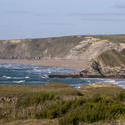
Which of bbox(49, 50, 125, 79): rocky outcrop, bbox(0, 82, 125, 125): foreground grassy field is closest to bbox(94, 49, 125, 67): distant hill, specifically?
bbox(49, 50, 125, 79): rocky outcrop

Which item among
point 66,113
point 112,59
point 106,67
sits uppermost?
point 66,113

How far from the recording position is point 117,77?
10500 centimetres

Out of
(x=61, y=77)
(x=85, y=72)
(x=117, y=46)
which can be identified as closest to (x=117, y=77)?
(x=85, y=72)

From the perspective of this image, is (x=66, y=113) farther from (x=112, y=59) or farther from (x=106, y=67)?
(x=112, y=59)

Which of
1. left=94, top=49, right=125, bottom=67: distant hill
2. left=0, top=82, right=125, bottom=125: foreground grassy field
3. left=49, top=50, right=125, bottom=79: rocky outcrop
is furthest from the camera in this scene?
left=94, top=49, right=125, bottom=67: distant hill

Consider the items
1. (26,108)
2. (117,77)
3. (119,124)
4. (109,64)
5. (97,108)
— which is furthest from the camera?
(109,64)

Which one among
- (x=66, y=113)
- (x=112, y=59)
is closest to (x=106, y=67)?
(x=112, y=59)

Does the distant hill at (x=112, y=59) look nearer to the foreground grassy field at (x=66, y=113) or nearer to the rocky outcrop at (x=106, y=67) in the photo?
the rocky outcrop at (x=106, y=67)

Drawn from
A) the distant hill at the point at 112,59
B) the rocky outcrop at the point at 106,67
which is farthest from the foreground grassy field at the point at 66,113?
the distant hill at the point at 112,59

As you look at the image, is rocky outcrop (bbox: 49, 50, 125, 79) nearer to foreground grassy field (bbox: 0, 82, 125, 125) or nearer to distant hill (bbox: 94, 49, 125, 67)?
distant hill (bbox: 94, 49, 125, 67)

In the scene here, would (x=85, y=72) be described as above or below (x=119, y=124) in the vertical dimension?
below

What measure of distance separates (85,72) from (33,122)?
9559cm

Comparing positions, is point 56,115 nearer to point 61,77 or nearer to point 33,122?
point 33,122

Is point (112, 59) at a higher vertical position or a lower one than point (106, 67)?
higher
